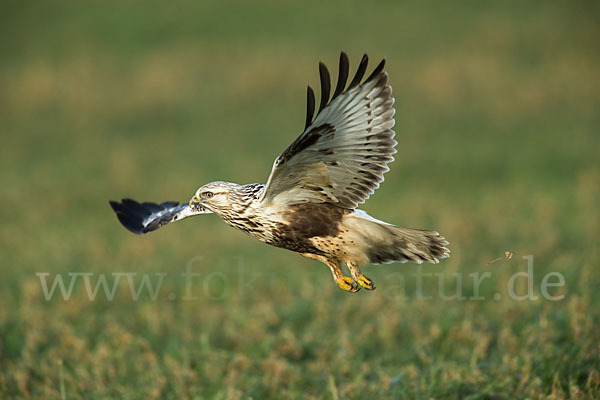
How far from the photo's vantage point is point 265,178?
48.4ft

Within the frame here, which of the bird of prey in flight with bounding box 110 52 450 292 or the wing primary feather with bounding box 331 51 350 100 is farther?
the bird of prey in flight with bounding box 110 52 450 292

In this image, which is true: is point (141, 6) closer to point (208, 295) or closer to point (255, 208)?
point (208, 295)

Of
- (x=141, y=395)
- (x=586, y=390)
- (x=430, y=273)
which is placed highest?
(x=430, y=273)

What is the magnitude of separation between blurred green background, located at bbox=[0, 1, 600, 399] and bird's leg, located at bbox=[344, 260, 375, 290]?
1753mm

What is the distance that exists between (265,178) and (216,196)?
37.0 feet

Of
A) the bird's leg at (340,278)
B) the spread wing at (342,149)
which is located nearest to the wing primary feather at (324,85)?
the spread wing at (342,149)

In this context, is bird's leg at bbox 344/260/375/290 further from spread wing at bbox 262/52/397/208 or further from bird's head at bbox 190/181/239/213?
bird's head at bbox 190/181/239/213

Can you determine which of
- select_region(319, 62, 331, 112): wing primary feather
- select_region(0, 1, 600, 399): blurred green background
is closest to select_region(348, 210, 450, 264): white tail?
select_region(319, 62, 331, 112): wing primary feather

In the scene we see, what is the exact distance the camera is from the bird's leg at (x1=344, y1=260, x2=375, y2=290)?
338cm

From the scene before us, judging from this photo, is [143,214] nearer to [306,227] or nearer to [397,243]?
[306,227]

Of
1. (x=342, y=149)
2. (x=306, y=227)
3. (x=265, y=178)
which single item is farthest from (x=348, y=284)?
(x=265, y=178)

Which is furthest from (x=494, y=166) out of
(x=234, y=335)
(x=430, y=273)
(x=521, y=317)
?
(x=234, y=335)

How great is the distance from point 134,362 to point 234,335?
1.05 m

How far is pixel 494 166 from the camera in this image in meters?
13.6
